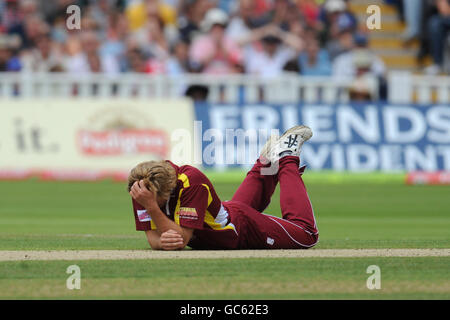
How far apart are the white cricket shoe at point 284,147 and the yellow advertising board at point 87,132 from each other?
35.3 ft

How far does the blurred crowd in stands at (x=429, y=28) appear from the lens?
2556cm

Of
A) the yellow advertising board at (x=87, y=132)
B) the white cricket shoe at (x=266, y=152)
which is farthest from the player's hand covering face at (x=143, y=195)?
the yellow advertising board at (x=87, y=132)

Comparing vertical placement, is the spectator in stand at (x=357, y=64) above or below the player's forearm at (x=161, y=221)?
above

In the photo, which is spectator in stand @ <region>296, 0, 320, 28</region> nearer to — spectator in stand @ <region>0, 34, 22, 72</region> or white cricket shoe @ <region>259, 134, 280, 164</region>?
spectator in stand @ <region>0, 34, 22, 72</region>

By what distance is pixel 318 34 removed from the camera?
25203 mm

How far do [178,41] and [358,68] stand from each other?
4.25m

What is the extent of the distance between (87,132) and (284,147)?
11.6 m

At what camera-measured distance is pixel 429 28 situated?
26078 millimetres

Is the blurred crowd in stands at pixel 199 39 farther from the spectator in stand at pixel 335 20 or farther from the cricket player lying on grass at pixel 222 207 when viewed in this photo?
the cricket player lying on grass at pixel 222 207

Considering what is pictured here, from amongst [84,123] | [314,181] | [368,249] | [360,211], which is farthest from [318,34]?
[368,249]

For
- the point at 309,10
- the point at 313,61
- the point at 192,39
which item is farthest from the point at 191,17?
the point at 313,61

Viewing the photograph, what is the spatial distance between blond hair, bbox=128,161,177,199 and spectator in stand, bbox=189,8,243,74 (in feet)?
46.9

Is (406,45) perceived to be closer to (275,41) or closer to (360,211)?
(275,41)

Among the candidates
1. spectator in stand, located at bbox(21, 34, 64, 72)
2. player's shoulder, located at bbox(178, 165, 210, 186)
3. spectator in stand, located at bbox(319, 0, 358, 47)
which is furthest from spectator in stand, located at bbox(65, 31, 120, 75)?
player's shoulder, located at bbox(178, 165, 210, 186)
